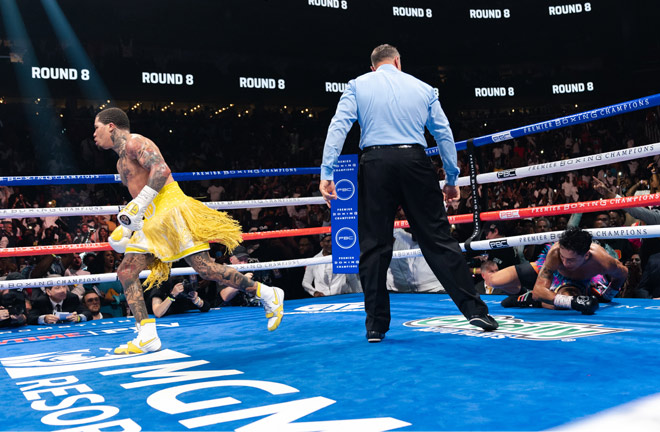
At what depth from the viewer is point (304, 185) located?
1010 cm

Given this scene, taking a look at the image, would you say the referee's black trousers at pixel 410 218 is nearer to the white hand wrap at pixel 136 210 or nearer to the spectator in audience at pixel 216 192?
the white hand wrap at pixel 136 210

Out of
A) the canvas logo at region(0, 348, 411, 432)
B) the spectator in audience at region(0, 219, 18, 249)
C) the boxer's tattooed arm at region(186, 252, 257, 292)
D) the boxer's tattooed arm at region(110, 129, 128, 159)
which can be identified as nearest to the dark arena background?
the canvas logo at region(0, 348, 411, 432)

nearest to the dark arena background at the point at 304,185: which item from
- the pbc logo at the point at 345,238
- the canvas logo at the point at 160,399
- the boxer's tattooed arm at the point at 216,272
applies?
the canvas logo at the point at 160,399

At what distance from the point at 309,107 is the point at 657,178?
299 inches

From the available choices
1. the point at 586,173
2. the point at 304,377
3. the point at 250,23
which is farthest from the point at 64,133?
the point at 304,377

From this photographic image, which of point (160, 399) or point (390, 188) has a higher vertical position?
point (390, 188)

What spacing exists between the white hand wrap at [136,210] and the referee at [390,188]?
65cm

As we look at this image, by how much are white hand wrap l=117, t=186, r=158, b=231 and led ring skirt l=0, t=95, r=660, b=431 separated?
0.48 metres

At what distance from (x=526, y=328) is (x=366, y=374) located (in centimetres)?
93

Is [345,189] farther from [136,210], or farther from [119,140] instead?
[136,210]

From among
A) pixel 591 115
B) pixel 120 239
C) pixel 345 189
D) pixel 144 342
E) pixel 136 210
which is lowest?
pixel 144 342

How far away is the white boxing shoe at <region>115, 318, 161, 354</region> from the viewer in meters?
2.18

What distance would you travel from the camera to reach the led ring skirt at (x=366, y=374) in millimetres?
1173

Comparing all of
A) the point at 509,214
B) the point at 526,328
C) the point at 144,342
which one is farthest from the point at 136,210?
the point at 509,214
